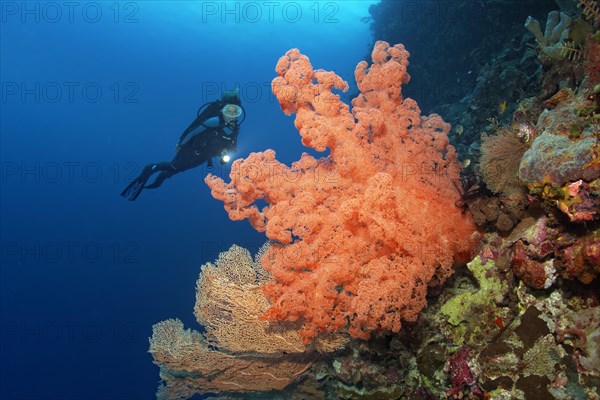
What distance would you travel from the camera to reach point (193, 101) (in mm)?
65500

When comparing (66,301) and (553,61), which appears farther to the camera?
(66,301)

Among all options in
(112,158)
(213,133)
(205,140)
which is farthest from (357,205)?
(112,158)

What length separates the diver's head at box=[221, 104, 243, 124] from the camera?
8.46 m

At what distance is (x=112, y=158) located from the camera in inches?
2655

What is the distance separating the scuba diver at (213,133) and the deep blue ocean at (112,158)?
865 inches

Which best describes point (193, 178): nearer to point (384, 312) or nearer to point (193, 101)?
point (193, 101)

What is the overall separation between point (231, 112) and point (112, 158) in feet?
223

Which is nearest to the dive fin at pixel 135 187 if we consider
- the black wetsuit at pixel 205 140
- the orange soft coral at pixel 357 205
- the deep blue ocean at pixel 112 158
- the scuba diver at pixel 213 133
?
the black wetsuit at pixel 205 140

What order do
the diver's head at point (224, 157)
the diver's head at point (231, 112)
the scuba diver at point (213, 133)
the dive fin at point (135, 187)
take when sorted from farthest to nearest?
the dive fin at point (135, 187) → the scuba diver at point (213, 133) → the diver's head at point (231, 112) → the diver's head at point (224, 157)

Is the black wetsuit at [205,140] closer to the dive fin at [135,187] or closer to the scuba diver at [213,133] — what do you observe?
the scuba diver at [213,133]

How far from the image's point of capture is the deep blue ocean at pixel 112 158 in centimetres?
4044

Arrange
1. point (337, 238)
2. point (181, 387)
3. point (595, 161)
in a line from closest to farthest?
point (595, 161)
point (337, 238)
point (181, 387)

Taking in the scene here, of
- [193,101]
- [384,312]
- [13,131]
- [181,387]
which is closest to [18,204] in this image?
[13,131]

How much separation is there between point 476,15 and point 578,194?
541 inches
